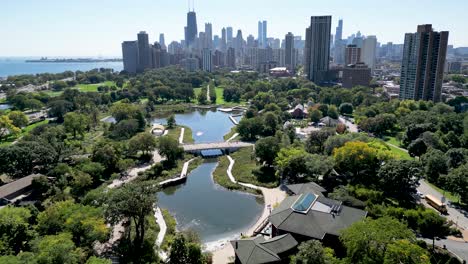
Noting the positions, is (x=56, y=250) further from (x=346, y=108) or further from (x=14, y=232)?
(x=346, y=108)

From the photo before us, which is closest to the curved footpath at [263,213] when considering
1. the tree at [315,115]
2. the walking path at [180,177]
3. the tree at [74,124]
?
the walking path at [180,177]

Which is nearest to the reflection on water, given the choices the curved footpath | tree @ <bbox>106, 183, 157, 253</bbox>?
the curved footpath

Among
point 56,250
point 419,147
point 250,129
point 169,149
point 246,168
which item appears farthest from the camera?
point 250,129

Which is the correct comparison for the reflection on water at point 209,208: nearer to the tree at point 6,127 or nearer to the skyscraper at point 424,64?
the tree at point 6,127

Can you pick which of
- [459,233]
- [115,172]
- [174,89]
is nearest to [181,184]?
[115,172]

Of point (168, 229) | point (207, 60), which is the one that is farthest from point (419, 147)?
point (207, 60)
